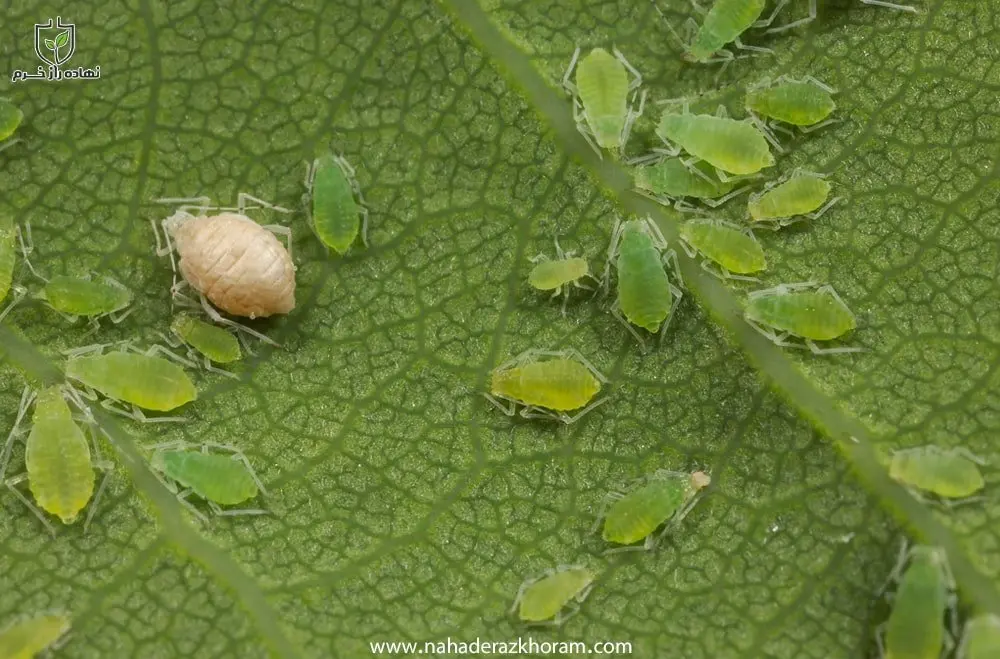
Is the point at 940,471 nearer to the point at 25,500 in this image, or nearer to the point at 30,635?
the point at 30,635

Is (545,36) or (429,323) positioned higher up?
(545,36)

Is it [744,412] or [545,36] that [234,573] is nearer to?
[744,412]

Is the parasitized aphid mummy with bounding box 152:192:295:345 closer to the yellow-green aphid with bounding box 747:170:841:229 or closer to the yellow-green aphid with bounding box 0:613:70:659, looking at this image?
the yellow-green aphid with bounding box 0:613:70:659

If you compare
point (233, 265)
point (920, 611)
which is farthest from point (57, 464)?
point (920, 611)

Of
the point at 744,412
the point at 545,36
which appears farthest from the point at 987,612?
the point at 545,36

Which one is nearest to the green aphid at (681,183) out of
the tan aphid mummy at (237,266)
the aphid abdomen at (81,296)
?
the tan aphid mummy at (237,266)

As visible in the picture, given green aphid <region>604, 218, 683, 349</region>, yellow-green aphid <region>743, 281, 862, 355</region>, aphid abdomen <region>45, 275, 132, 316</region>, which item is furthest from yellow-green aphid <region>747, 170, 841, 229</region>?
A: aphid abdomen <region>45, 275, 132, 316</region>

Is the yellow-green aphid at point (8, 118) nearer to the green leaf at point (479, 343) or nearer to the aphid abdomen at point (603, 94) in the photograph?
the green leaf at point (479, 343)
